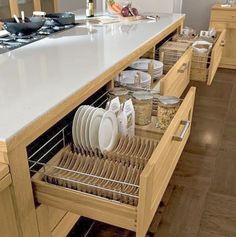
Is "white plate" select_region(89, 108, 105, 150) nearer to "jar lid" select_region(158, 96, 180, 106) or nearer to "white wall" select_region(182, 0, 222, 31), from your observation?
"jar lid" select_region(158, 96, 180, 106)

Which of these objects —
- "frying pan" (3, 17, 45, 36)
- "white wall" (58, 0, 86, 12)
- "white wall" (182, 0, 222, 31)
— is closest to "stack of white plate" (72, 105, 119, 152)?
"frying pan" (3, 17, 45, 36)

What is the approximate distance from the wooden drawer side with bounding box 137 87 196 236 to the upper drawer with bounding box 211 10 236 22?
2.66m

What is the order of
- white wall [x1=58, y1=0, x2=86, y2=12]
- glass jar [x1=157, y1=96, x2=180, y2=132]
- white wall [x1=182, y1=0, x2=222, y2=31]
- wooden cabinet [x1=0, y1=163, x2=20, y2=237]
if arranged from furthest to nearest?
white wall [x1=182, y1=0, x2=222, y2=31] → white wall [x1=58, y1=0, x2=86, y2=12] → glass jar [x1=157, y1=96, x2=180, y2=132] → wooden cabinet [x1=0, y1=163, x2=20, y2=237]

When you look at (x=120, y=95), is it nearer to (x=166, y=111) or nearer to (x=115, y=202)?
(x=166, y=111)

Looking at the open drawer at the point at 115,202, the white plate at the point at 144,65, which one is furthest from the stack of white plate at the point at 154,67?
the open drawer at the point at 115,202

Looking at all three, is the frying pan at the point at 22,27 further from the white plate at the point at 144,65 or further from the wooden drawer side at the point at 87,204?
the wooden drawer side at the point at 87,204

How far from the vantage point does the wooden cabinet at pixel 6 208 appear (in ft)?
2.63

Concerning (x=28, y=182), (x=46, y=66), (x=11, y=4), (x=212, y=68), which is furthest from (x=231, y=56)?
(x=28, y=182)

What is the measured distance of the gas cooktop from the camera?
1.50 m

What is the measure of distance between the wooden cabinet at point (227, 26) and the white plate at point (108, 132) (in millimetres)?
2856

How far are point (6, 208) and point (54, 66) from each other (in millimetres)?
585

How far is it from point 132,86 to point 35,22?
0.58 m

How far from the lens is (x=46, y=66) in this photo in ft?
4.07

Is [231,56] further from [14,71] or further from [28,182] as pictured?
[28,182]
